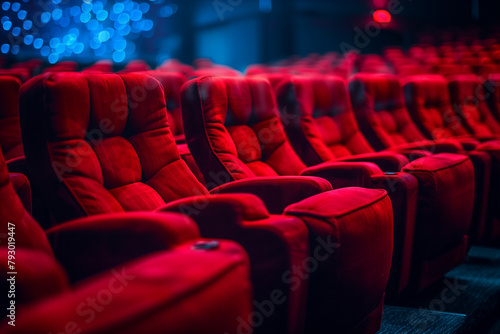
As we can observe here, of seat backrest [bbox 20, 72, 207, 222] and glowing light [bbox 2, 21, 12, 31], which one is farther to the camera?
glowing light [bbox 2, 21, 12, 31]

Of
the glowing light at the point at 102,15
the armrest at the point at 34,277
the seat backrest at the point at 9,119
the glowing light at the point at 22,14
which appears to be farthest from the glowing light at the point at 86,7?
the armrest at the point at 34,277

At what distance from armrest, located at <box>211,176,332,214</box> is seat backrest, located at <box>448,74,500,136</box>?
2277 mm

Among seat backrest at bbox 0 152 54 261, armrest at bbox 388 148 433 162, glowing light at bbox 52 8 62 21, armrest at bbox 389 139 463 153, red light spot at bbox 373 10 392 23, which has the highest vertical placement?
glowing light at bbox 52 8 62 21

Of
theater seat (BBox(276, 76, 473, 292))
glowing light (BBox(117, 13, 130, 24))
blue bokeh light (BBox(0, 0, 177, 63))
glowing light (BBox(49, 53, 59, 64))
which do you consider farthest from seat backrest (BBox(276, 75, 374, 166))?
glowing light (BBox(117, 13, 130, 24))

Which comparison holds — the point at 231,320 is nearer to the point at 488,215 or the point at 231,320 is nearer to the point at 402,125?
the point at 488,215

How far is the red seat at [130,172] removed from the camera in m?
1.02

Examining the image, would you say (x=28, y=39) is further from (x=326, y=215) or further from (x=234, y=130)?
(x=326, y=215)

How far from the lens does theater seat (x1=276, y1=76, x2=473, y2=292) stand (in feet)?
5.08

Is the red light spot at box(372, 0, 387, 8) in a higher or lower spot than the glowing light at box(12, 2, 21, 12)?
lower

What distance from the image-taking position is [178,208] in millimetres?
1082

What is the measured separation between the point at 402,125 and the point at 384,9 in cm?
797

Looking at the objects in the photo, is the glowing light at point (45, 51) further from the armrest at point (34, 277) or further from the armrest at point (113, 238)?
the armrest at point (34, 277)

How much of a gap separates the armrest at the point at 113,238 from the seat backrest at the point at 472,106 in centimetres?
290

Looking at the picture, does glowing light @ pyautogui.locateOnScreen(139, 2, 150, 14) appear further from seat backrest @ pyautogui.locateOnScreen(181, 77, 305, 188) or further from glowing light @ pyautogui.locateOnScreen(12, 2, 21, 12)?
seat backrest @ pyautogui.locateOnScreen(181, 77, 305, 188)
